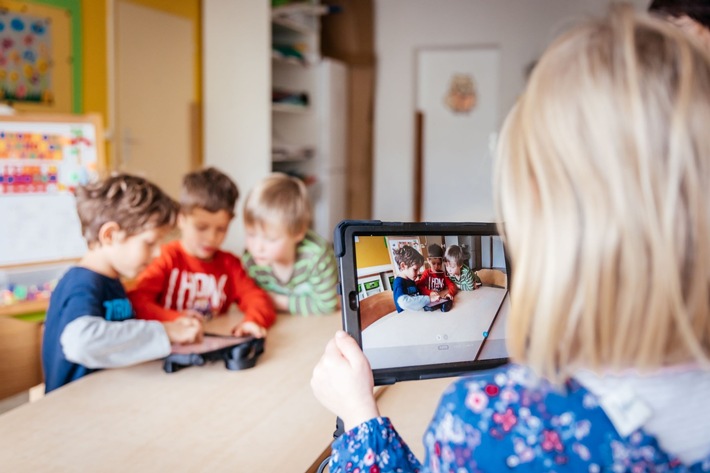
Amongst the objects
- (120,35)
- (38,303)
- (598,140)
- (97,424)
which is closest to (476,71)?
(120,35)

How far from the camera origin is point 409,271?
106 centimetres

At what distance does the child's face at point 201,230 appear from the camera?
7.29 ft

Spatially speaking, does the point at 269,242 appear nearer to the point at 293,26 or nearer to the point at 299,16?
the point at 293,26

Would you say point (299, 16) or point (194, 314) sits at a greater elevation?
point (299, 16)

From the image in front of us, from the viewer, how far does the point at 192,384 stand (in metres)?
1.52

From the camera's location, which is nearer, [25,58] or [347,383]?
[347,383]

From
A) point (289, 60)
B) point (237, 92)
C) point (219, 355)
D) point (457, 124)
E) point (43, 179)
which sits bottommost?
point (219, 355)

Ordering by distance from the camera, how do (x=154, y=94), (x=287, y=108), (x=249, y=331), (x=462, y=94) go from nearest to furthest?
(x=249, y=331), (x=154, y=94), (x=287, y=108), (x=462, y=94)

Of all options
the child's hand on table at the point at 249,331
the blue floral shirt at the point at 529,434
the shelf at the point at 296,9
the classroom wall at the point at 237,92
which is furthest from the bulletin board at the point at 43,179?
the blue floral shirt at the point at 529,434

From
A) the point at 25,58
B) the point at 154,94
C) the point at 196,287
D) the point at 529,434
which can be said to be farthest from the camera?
the point at 154,94

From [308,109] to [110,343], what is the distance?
4344mm

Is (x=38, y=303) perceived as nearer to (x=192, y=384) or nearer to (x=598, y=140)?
(x=192, y=384)

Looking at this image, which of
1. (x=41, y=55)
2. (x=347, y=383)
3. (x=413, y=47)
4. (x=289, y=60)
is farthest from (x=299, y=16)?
(x=347, y=383)

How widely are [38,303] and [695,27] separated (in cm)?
255
